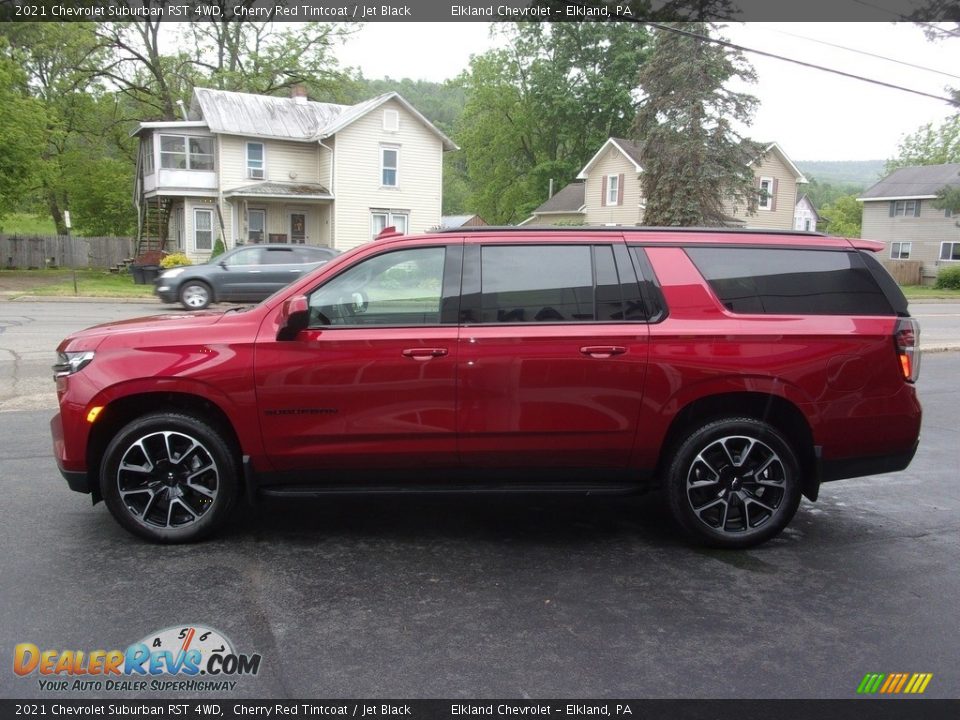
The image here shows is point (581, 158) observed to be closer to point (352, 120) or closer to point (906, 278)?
point (906, 278)

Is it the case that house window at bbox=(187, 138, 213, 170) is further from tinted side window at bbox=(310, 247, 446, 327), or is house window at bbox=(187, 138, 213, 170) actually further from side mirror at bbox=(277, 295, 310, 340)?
side mirror at bbox=(277, 295, 310, 340)

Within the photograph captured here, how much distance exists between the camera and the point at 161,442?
4.26 m

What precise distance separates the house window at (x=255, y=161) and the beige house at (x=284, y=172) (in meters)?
0.04

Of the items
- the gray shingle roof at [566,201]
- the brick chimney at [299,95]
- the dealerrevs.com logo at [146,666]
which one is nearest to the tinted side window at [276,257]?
the dealerrevs.com logo at [146,666]

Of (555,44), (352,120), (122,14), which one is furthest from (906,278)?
(122,14)

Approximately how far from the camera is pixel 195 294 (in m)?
18.6

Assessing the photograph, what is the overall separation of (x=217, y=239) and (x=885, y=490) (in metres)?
31.2

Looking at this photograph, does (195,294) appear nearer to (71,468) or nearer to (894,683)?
(71,468)

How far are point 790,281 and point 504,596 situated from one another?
2.50m

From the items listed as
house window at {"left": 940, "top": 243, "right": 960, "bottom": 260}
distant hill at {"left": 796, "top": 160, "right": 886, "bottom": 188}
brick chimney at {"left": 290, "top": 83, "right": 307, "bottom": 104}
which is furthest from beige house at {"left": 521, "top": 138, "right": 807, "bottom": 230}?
distant hill at {"left": 796, "top": 160, "right": 886, "bottom": 188}

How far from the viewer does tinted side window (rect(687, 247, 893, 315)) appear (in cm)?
442

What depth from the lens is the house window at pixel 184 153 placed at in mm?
32875

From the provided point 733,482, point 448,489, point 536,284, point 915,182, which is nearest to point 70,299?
point 448,489

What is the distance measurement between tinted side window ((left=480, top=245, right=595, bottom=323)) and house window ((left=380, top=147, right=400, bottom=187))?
31255mm
